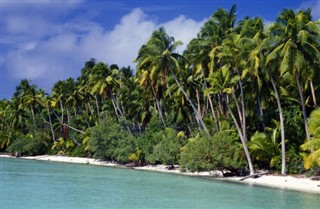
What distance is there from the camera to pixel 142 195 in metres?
23.2

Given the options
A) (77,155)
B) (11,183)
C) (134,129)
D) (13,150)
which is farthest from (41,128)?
(11,183)

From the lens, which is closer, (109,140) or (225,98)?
(225,98)

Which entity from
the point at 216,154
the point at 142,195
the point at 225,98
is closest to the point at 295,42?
the point at 216,154

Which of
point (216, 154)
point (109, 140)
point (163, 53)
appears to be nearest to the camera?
point (216, 154)

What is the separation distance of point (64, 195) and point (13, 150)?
47.0m

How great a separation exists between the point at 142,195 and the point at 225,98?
53.5ft

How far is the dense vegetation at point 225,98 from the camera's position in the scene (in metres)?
28.0

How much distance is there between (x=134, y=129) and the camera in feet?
177

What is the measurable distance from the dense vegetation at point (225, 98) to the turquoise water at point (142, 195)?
3.01 metres

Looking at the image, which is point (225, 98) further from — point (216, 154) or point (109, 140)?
point (109, 140)

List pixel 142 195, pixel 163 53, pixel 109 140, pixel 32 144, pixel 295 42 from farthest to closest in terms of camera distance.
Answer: pixel 32 144
pixel 109 140
pixel 163 53
pixel 295 42
pixel 142 195

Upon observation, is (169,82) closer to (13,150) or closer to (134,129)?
(134,129)

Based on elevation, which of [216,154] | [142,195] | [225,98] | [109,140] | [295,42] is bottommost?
[142,195]

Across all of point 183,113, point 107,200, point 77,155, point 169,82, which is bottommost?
point 107,200
